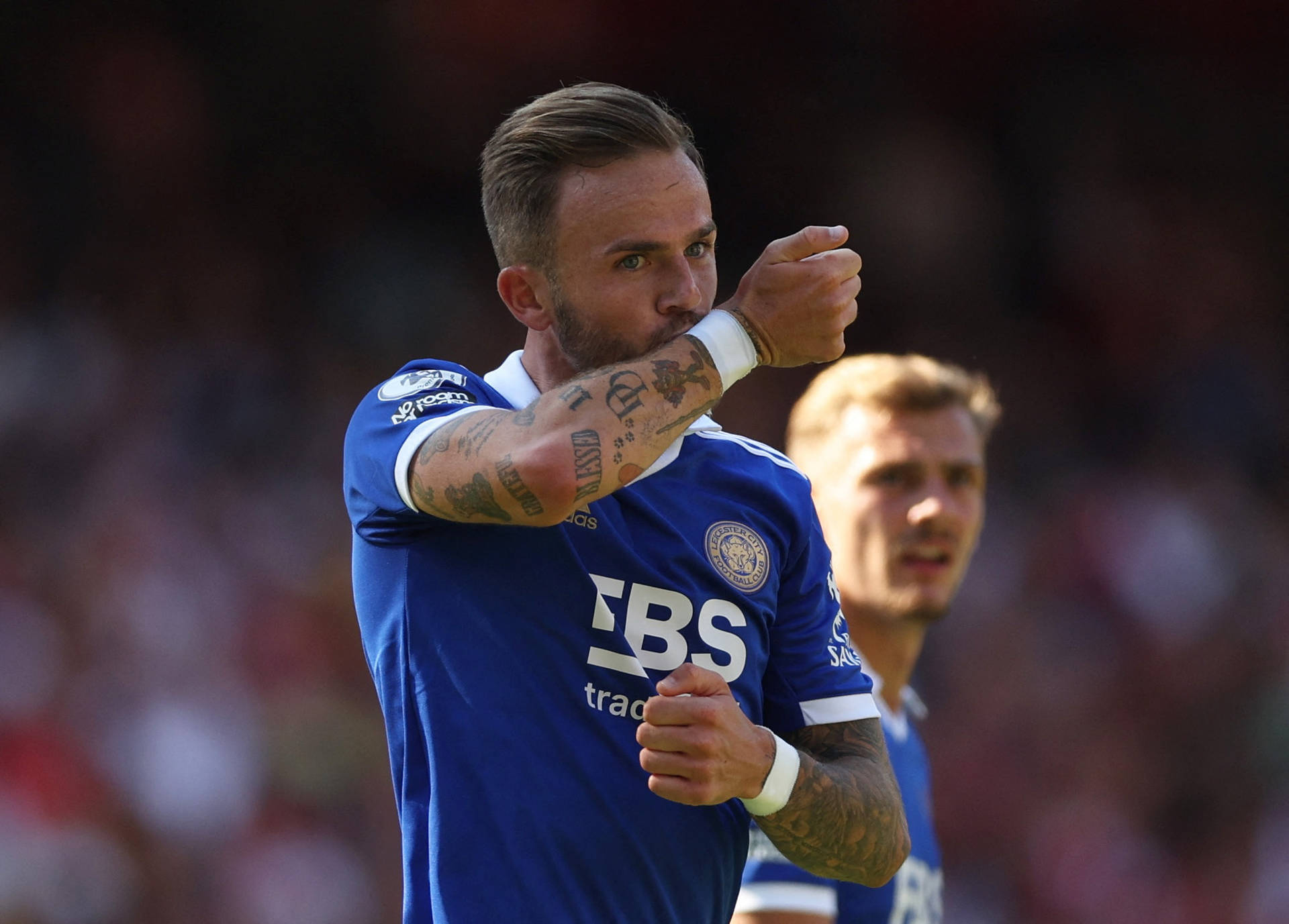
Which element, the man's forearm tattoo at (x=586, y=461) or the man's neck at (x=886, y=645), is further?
the man's neck at (x=886, y=645)

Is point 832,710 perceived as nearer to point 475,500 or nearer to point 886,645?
point 475,500

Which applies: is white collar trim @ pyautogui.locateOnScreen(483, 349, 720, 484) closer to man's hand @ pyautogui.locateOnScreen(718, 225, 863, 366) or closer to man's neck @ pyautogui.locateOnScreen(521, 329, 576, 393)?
man's neck @ pyautogui.locateOnScreen(521, 329, 576, 393)

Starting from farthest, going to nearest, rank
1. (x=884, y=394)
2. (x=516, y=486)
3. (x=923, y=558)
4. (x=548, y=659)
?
(x=884, y=394)
(x=923, y=558)
(x=548, y=659)
(x=516, y=486)

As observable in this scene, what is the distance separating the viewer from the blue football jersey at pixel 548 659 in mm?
2115

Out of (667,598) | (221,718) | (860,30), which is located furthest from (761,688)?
(860,30)

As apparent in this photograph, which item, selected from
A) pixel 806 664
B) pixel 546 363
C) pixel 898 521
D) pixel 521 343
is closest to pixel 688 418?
pixel 546 363

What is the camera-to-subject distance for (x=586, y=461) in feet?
6.37

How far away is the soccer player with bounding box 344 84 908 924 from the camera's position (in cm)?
201

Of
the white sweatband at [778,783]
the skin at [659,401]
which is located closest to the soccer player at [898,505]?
the skin at [659,401]

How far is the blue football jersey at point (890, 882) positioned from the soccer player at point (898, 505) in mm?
11

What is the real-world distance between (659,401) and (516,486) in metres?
0.24

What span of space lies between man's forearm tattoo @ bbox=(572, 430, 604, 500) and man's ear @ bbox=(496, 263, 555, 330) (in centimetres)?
45

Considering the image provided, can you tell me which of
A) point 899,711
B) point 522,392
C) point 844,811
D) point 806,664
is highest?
point 522,392

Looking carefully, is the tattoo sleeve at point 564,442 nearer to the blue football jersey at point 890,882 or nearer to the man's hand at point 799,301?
the man's hand at point 799,301
